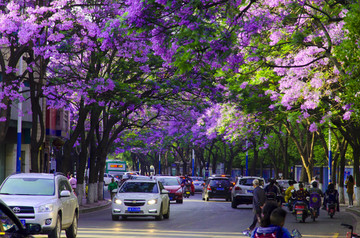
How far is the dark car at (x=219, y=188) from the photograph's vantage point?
147 feet

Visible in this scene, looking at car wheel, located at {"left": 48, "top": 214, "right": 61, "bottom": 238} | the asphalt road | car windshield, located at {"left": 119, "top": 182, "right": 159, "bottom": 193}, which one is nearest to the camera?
car wheel, located at {"left": 48, "top": 214, "right": 61, "bottom": 238}

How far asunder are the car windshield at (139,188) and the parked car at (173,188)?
13143 mm

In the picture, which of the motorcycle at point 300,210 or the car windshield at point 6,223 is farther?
the motorcycle at point 300,210

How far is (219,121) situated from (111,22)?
20.6 meters

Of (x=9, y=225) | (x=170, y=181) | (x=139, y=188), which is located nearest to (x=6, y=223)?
(x=9, y=225)

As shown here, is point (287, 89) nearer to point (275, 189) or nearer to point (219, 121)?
point (275, 189)

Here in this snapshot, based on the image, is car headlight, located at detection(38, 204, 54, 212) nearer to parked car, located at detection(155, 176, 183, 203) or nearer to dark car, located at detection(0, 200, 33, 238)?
dark car, located at detection(0, 200, 33, 238)

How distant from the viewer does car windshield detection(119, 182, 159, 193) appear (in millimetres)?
26609

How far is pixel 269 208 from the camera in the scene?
8773 mm

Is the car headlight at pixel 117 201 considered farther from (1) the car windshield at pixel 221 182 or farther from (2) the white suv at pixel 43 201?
(1) the car windshield at pixel 221 182

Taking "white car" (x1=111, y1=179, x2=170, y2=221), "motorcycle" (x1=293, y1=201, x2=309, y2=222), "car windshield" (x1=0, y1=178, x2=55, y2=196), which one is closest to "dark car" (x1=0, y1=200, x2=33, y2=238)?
"car windshield" (x1=0, y1=178, x2=55, y2=196)

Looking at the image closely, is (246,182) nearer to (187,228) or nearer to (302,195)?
(302,195)

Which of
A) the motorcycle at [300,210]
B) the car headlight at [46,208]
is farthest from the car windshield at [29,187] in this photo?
the motorcycle at [300,210]

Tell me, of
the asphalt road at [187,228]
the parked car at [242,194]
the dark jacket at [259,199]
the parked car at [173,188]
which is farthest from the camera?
the parked car at [173,188]
